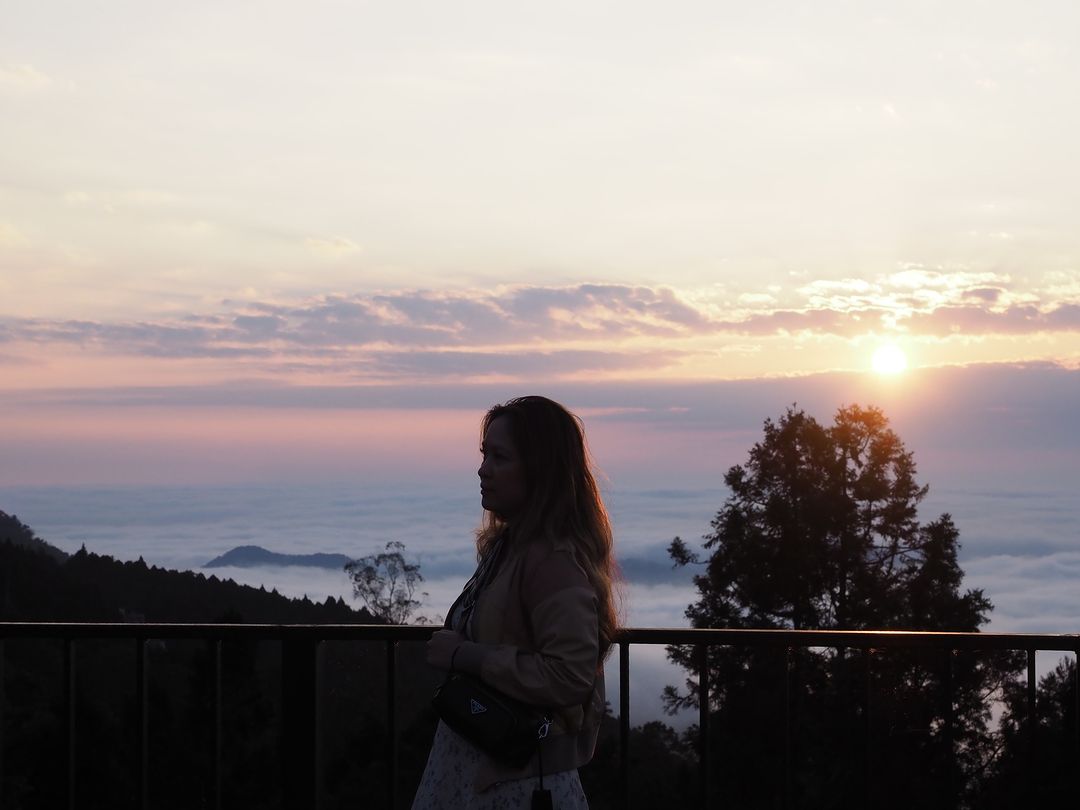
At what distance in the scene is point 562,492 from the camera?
2682 mm

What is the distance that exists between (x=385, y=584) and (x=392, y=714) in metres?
27.6

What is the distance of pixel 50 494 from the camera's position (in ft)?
221

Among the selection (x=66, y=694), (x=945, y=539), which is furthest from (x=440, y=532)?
(x=66, y=694)

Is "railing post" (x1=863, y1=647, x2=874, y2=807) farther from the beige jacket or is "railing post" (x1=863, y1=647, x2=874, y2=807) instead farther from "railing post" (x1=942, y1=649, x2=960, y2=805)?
the beige jacket

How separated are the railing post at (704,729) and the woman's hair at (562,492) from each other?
4.12 ft

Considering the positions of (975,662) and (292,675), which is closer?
(292,675)

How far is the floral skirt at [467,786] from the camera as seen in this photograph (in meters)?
2.69

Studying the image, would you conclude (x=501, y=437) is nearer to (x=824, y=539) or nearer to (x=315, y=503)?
(x=824, y=539)

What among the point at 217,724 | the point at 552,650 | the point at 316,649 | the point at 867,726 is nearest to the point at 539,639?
the point at 552,650

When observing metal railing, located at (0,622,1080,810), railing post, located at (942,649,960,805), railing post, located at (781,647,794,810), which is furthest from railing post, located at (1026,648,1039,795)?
railing post, located at (781,647,794,810)

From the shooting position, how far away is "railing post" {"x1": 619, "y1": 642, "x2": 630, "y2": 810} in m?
3.99

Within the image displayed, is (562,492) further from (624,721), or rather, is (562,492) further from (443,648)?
(624,721)

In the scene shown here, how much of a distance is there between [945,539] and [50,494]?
5141 centimetres

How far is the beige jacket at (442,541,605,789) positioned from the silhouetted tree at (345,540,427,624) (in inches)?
1115
